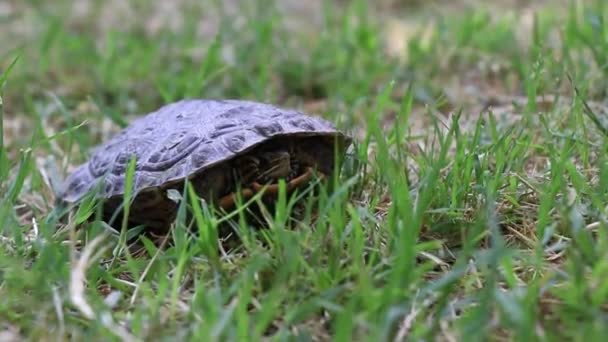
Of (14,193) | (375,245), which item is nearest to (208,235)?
(375,245)

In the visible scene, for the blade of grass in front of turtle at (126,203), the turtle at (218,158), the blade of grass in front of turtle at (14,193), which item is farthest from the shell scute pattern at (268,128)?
the blade of grass in front of turtle at (14,193)

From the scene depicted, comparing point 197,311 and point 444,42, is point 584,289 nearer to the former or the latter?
point 197,311

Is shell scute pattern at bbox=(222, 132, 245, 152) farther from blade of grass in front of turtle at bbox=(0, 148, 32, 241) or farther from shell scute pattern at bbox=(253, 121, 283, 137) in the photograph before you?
blade of grass in front of turtle at bbox=(0, 148, 32, 241)

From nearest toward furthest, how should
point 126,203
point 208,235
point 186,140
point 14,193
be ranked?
point 208,235
point 126,203
point 14,193
point 186,140

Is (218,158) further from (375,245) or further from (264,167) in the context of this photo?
(375,245)

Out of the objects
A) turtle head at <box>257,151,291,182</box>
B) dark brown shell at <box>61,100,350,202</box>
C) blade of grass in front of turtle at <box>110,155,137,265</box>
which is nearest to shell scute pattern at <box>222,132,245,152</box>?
dark brown shell at <box>61,100,350,202</box>

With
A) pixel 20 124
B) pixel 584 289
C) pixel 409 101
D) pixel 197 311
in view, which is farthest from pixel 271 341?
pixel 20 124

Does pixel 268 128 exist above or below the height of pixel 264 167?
above

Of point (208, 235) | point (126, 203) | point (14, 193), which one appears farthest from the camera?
point (14, 193)
